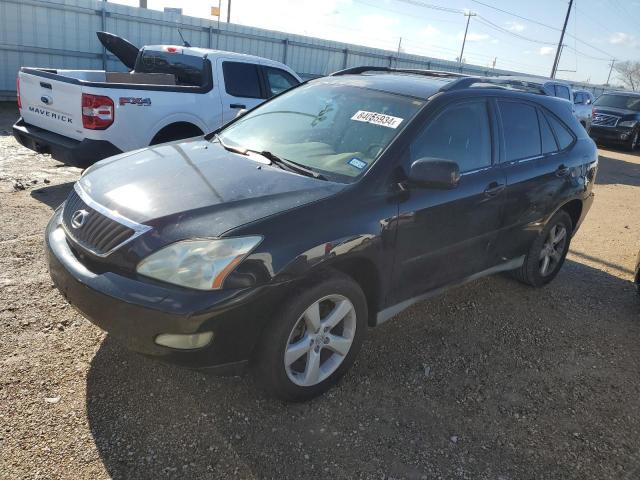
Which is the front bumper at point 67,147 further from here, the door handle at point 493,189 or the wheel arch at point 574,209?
the wheel arch at point 574,209

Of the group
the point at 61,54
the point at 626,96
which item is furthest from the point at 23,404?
the point at 626,96

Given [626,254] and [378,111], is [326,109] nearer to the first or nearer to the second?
[378,111]

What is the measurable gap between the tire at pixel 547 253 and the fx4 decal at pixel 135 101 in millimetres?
4265

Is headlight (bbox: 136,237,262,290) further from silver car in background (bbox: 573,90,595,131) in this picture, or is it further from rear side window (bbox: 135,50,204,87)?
silver car in background (bbox: 573,90,595,131)

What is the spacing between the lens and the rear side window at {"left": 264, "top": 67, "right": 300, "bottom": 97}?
734 centimetres

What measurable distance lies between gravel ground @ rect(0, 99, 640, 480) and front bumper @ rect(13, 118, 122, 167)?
1.49 metres

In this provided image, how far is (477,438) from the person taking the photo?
8.81 ft

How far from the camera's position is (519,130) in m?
3.95

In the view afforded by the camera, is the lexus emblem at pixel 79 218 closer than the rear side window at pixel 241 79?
Yes

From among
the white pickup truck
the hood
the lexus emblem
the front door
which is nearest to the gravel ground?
the front door

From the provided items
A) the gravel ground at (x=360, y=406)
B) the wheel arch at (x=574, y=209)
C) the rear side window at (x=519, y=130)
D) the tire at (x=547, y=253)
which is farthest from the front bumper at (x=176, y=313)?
the wheel arch at (x=574, y=209)

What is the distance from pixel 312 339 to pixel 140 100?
4062 mm

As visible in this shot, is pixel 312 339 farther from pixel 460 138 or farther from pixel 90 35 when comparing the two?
pixel 90 35

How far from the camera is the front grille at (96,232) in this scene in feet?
8.05
